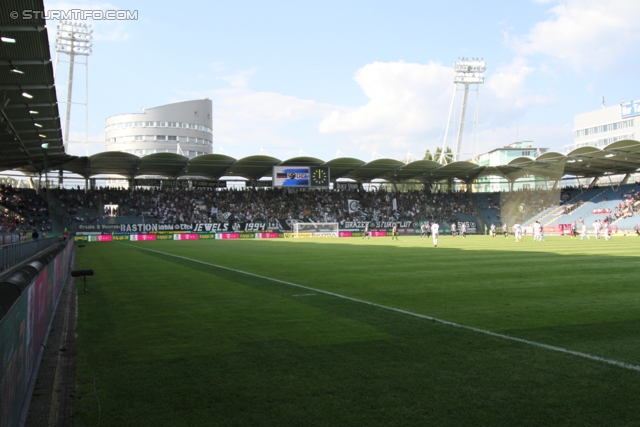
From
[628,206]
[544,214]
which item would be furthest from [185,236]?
[628,206]

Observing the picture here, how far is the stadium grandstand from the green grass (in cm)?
3112

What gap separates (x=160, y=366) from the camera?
6.65 m

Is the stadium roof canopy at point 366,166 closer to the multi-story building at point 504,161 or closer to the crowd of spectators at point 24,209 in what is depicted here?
the multi-story building at point 504,161

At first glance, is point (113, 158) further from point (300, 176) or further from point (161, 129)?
point (161, 129)

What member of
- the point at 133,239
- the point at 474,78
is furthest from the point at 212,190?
the point at 474,78

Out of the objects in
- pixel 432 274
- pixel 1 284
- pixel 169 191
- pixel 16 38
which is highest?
pixel 16 38

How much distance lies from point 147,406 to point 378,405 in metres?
2.41

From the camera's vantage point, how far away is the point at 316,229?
64875mm

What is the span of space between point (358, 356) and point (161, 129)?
113551 mm

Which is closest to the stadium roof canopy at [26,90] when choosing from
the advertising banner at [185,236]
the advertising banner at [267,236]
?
the advertising banner at [185,236]

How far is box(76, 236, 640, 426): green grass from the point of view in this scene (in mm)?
4953

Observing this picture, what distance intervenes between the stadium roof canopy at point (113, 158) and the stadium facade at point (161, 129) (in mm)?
48367

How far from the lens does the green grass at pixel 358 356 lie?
4953 millimetres

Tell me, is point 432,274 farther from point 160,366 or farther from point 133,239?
point 133,239
